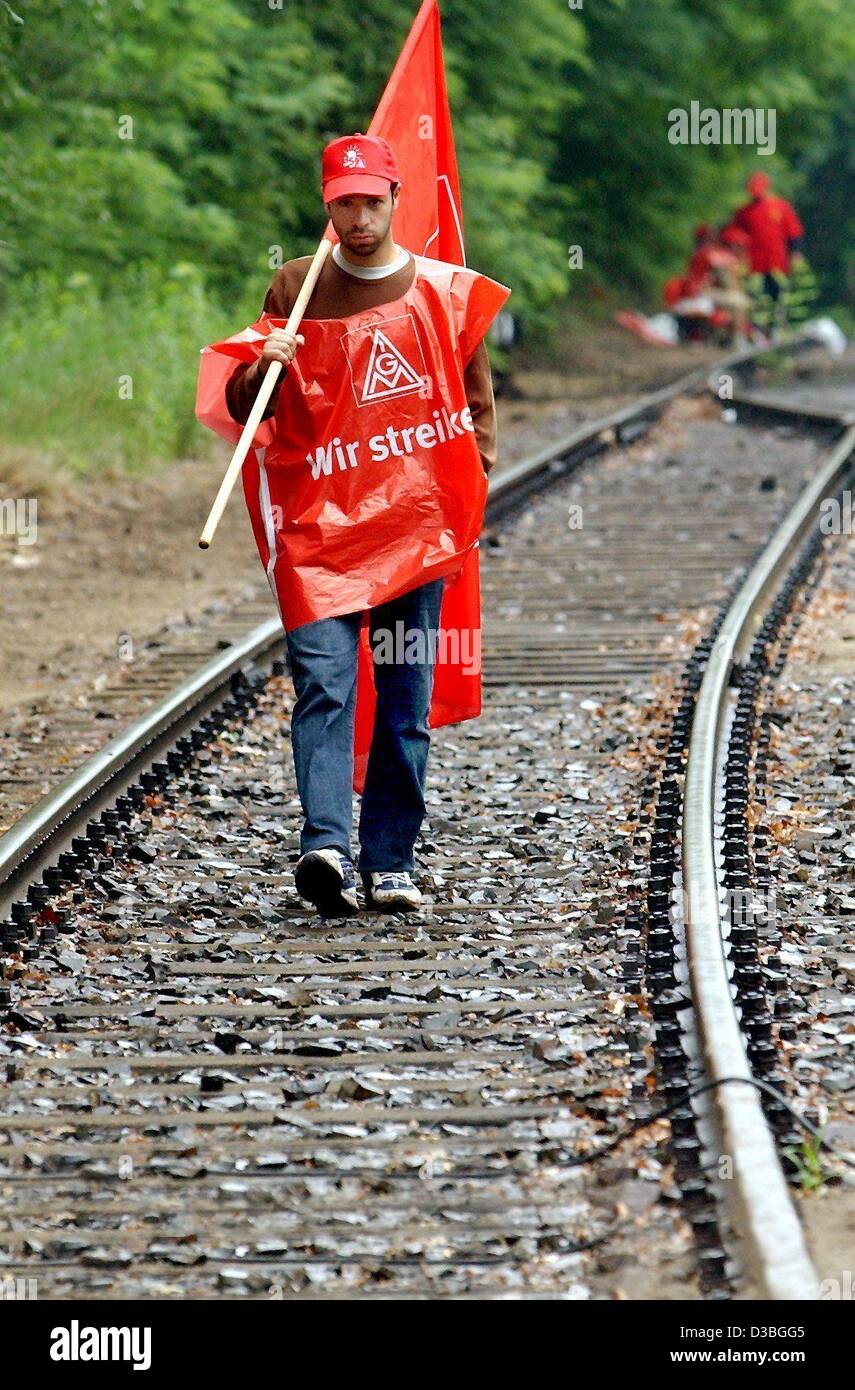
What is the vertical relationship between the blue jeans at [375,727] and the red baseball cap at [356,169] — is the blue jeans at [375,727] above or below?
below

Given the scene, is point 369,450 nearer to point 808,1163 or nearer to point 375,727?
point 375,727

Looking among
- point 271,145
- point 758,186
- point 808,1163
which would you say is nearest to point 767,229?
point 758,186

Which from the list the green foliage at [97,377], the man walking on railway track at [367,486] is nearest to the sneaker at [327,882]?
the man walking on railway track at [367,486]

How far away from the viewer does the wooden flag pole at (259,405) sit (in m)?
5.24

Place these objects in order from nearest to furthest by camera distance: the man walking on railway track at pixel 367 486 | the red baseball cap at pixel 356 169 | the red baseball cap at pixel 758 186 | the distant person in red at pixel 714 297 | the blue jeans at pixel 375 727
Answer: the red baseball cap at pixel 356 169
the man walking on railway track at pixel 367 486
the blue jeans at pixel 375 727
the distant person in red at pixel 714 297
the red baseball cap at pixel 758 186

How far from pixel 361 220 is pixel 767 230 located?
26.1 metres

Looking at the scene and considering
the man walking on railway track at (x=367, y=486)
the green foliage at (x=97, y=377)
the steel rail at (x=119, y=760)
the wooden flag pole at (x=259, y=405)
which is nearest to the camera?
the wooden flag pole at (x=259, y=405)

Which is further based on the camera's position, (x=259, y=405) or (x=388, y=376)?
(x=388, y=376)

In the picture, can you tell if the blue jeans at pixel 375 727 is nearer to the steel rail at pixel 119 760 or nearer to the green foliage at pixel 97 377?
the steel rail at pixel 119 760

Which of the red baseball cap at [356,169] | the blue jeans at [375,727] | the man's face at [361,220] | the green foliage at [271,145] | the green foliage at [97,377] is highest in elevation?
the green foliage at [271,145]

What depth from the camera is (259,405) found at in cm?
539

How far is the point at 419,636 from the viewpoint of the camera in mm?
5934

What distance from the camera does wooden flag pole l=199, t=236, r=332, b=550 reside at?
17.2ft

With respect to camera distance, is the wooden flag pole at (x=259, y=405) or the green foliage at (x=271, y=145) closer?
the wooden flag pole at (x=259, y=405)
